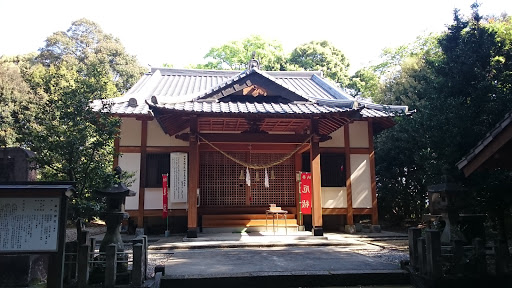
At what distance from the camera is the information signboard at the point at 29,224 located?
512cm

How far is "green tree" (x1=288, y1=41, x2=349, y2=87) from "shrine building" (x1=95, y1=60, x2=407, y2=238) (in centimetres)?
1574

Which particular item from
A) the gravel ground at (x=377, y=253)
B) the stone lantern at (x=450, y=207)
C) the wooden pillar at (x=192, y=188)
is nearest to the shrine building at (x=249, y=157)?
Result: the wooden pillar at (x=192, y=188)

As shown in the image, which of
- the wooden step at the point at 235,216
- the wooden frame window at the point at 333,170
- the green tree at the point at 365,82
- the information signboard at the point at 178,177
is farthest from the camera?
the green tree at the point at 365,82

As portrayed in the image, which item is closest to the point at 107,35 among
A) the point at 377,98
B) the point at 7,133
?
the point at 7,133

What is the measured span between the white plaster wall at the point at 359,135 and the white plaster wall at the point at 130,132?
8513 millimetres

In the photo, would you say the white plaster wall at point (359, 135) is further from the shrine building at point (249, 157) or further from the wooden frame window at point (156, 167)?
the wooden frame window at point (156, 167)

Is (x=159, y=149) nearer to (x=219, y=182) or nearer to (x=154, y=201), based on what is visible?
(x=154, y=201)

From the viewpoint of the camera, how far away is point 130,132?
1349 centimetres

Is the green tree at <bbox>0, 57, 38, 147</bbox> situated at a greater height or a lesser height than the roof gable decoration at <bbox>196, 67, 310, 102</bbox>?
greater

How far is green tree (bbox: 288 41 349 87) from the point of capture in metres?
30.7

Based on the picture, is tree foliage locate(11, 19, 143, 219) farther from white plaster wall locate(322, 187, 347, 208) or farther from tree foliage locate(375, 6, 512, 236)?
white plaster wall locate(322, 187, 347, 208)

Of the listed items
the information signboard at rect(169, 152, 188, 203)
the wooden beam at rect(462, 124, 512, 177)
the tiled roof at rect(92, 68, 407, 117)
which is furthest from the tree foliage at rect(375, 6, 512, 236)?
the information signboard at rect(169, 152, 188, 203)

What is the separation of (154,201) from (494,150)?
11.0m

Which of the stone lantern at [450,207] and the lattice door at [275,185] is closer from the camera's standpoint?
the stone lantern at [450,207]
